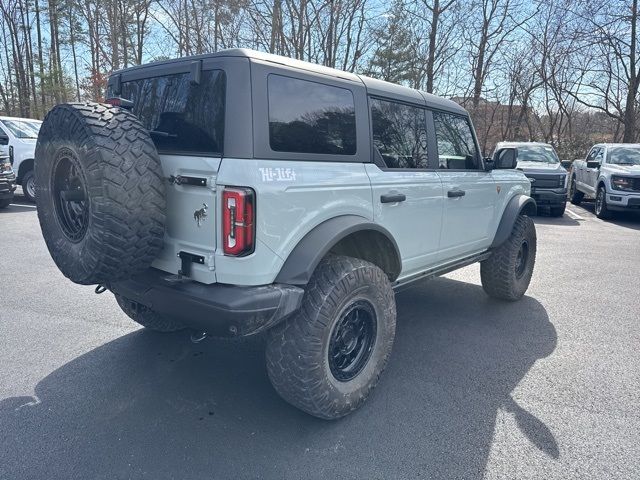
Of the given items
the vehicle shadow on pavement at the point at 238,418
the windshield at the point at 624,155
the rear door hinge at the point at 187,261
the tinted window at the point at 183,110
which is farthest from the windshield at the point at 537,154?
the rear door hinge at the point at 187,261

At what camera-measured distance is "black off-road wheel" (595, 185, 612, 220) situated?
37.1 feet

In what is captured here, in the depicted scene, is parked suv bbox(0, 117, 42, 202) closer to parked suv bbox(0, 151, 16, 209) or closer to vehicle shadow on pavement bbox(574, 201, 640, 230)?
parked suv bbox(0, 151, 16, 209)

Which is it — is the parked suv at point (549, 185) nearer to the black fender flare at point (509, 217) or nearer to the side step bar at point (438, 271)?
the black fender flare at point (509, 217)

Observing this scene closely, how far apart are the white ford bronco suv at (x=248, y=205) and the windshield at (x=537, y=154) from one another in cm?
1110

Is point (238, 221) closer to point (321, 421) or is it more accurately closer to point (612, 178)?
point (321, 421)

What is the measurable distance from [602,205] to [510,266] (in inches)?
341

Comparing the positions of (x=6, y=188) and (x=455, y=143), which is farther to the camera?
(x=6, y=188)

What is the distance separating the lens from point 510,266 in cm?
471

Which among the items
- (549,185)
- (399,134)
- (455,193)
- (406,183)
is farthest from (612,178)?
(406,183)

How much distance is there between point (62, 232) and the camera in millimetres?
2592

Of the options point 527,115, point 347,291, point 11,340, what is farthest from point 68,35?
point 347,291

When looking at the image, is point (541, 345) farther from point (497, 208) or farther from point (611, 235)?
point (611, 235)

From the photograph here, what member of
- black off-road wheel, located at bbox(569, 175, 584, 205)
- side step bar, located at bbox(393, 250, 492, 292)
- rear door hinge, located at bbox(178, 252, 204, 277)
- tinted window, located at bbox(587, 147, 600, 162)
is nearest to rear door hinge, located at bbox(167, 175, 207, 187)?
rear door hinge, located at bbox(178, 252, 204, 277)

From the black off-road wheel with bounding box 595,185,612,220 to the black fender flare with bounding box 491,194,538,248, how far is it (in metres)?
8.15
